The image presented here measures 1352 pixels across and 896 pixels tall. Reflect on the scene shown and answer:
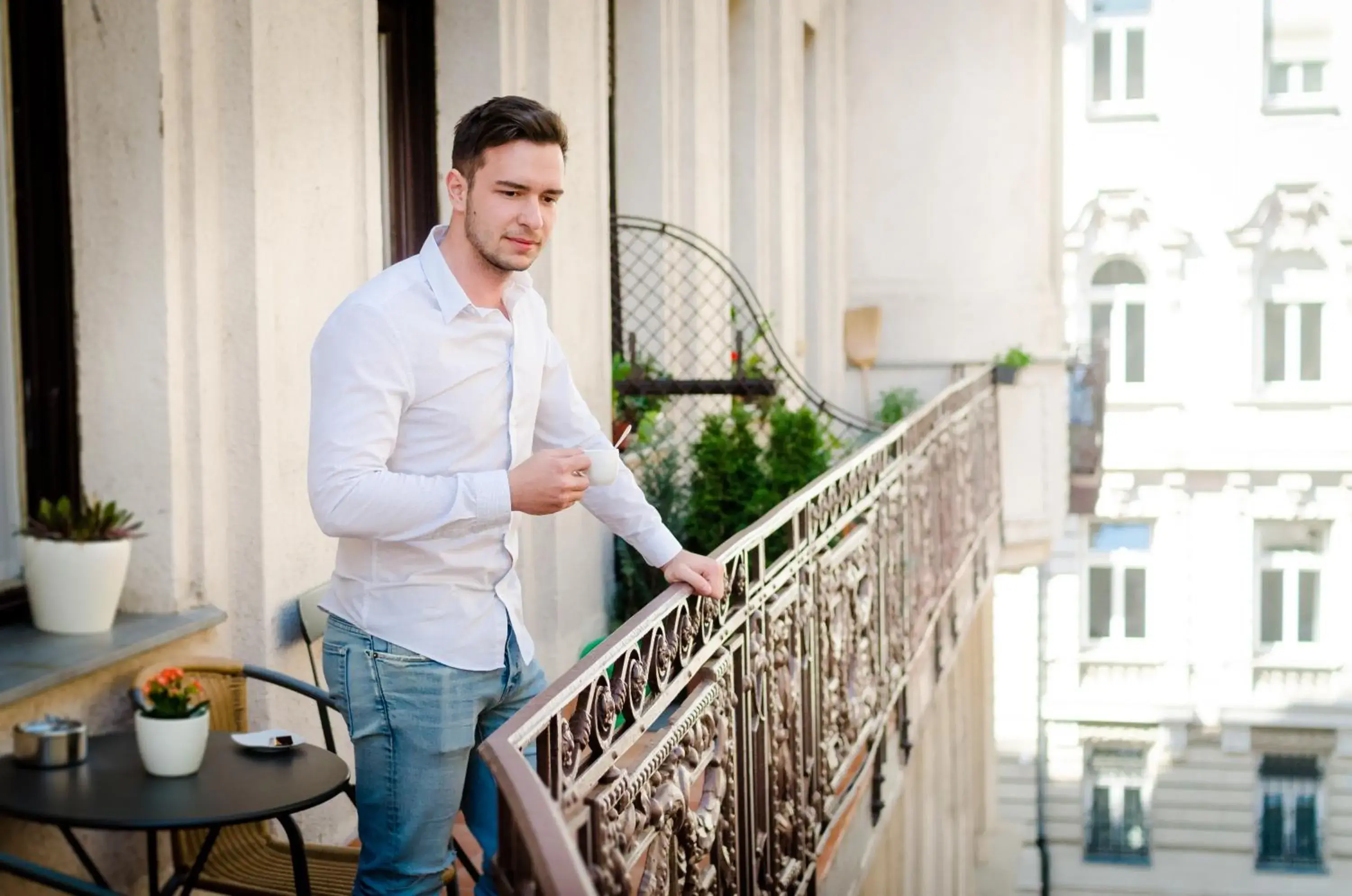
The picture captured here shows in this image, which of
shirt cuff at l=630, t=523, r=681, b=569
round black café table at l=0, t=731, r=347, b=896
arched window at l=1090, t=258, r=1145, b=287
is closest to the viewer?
round black café table at l=0, t=731, r=347, b=896

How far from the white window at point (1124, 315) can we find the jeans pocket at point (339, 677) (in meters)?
21.4

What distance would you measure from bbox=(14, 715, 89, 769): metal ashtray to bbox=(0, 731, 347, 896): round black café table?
0.05 feet

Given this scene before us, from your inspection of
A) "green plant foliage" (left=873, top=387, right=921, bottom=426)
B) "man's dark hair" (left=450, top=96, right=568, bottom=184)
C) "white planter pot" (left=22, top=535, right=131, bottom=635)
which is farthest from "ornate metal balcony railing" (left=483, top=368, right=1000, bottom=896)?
"green plant foliage" (left=873, top=387, right=921, bottom=426)

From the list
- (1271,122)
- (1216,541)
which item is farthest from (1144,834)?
(1271,122)

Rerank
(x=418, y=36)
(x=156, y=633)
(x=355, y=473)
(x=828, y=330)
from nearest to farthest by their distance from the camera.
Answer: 1. (x=355, y=473)
2. (x=156, y=633)
3. (x=418, y=36)
4. (x=828, y=330)

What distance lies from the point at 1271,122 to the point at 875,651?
18368mm

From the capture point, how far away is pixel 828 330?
44.8ft

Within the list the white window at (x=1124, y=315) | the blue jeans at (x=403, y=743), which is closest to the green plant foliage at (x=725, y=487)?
the blue jeans at (x=403, y=743)

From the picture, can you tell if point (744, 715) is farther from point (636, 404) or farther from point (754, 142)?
point (754, 142)

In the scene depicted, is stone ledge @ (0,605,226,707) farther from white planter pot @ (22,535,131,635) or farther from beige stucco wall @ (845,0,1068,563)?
beige stucco wall @ (845,0,1068,563)

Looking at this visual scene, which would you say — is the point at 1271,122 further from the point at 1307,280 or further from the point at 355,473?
the point at 355,473

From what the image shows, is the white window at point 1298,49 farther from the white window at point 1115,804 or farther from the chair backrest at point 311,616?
the chair backrest at point 311,616

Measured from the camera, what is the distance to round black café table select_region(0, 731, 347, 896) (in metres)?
3.02

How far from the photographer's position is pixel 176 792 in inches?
126
